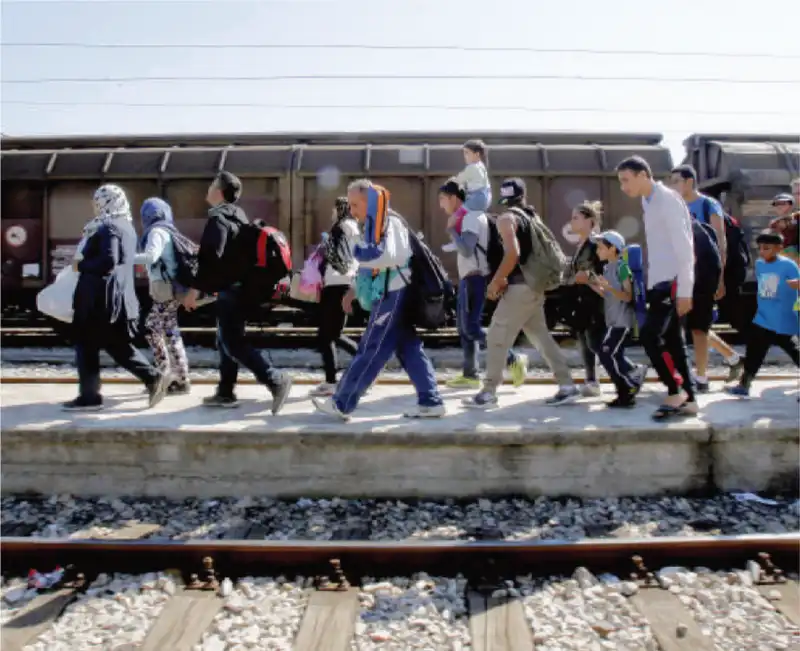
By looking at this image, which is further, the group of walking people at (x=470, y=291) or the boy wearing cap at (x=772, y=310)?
the boy wearing cap at (x=772, y=310)

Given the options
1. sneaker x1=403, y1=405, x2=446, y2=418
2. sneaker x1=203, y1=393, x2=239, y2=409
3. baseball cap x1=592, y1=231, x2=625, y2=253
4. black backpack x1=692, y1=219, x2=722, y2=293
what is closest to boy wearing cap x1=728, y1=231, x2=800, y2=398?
black backpack x1=692, y1=219, x2=722, y2=293

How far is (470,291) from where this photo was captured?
602cm

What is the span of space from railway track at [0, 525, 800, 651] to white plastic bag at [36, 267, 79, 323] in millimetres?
2049

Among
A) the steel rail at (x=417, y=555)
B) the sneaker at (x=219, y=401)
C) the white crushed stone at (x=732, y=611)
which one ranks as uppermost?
the sneaker at (x=219, y=401)

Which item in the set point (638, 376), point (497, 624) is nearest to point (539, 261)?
point (638, 376)

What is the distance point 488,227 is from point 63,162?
28.6 feet

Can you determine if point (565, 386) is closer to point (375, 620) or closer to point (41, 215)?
point (375, 620)

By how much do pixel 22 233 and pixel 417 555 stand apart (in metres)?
10.5

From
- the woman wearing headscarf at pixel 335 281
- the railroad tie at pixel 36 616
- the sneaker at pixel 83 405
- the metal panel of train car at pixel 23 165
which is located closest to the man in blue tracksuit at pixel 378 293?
the woman wearing headscarf at pixel 335 281

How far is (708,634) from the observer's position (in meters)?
3.01

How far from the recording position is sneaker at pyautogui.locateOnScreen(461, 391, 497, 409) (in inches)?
216

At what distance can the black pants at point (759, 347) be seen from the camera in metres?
5.95

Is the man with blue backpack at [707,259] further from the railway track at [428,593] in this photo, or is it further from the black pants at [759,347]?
the railway track at [428,593]

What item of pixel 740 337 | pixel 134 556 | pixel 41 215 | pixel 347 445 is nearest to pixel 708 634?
pixel 347 445
